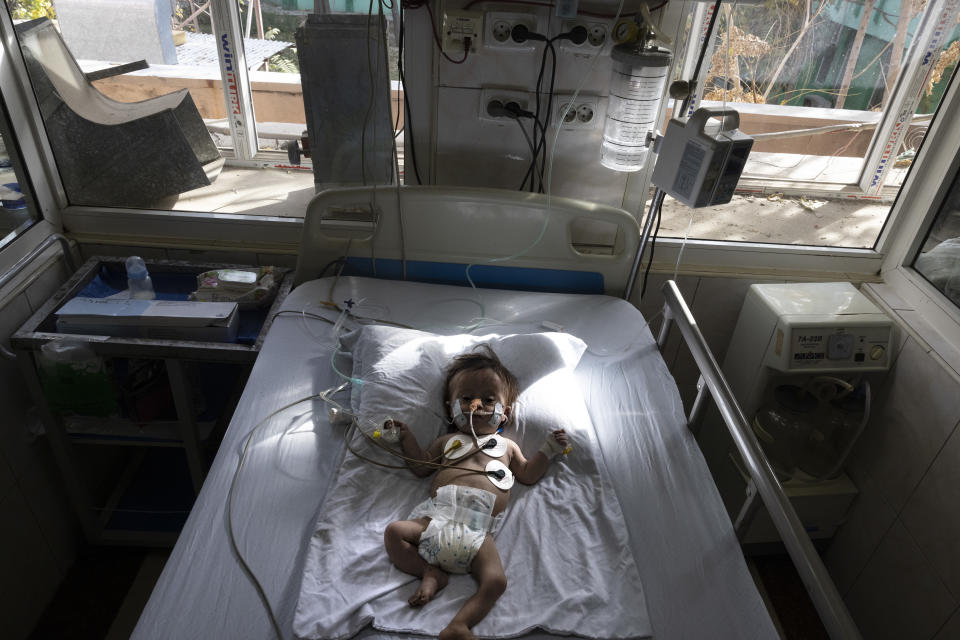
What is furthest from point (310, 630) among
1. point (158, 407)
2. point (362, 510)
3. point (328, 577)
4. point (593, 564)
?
point (158, 407)

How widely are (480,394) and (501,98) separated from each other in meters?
0.97

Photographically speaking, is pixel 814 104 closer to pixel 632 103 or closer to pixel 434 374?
pixel 632 103

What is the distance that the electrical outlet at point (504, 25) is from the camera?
6.19ft

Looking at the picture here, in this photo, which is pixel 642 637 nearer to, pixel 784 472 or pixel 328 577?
pixel 328 577

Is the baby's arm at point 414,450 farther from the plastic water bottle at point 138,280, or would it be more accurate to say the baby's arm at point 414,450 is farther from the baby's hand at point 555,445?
the plastic water bottle at point 138,280

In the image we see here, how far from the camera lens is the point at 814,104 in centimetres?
240

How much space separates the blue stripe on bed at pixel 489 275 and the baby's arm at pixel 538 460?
732mm

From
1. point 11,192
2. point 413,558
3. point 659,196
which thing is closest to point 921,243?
point 659,196

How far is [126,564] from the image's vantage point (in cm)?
220

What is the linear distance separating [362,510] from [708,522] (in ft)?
2.38

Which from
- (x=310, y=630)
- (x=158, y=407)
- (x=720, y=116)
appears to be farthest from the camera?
(x=158, y=407)

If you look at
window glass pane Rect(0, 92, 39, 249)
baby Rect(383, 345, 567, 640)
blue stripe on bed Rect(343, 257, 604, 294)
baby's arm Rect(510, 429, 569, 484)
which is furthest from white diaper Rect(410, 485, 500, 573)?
window glass pane Rect(0, 92, 39, 249)

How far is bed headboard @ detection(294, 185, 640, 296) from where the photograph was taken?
6.65 ft

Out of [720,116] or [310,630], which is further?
[720,116]
